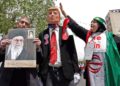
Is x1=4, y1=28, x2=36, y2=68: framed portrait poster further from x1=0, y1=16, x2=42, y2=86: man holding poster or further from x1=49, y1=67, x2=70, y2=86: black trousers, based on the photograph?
x1=49, y1=67, x2=70, y2=86: black trousers

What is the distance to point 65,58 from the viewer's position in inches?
269

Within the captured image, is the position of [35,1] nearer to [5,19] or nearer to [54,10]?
[5,19]

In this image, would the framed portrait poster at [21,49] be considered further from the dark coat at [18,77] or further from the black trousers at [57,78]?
the black trousers at [57,78]

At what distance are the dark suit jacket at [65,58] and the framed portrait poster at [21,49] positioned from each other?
27 cm

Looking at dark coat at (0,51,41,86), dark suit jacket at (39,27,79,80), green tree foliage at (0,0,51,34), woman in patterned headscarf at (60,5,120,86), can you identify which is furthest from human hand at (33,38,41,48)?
green tree foliage at (0,0,51,34)

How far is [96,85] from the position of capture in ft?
24.2

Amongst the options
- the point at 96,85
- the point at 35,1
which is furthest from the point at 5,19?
the point at 96,85

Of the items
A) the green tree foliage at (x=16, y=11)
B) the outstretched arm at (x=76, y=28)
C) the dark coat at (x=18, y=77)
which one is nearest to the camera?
the dark coat at (x=18, y=77)

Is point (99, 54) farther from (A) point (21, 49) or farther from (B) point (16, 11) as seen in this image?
(B) point (16, 11)

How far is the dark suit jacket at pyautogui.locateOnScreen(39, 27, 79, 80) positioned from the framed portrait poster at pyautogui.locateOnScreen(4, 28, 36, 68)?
274 mm

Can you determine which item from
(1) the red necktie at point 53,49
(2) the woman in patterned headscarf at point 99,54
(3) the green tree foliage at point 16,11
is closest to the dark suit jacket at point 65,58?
(1) the red necktie at point 53,49

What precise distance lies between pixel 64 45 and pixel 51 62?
0.37 metres

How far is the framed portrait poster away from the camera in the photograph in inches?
257

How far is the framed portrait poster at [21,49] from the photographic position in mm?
6531
